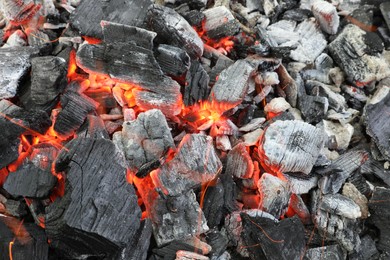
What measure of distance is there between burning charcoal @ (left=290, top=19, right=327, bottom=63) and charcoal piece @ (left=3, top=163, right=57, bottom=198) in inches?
94.3

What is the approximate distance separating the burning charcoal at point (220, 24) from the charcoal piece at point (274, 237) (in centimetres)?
171

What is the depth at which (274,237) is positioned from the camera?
10.2 ft

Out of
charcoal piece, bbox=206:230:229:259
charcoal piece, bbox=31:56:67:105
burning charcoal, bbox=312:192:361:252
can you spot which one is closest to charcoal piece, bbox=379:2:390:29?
burning charcoal, bbox=312:192:361:252

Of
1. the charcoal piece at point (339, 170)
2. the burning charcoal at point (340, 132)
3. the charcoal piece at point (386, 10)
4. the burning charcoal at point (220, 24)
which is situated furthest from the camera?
the charcoal piece at point (386, 10)

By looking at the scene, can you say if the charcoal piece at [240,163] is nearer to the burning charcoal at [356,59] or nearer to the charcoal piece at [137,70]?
the charcoal piece at [137,70]

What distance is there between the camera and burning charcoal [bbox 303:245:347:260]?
3269mm

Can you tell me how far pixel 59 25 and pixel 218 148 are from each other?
177cm

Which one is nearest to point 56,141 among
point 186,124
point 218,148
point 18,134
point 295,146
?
point 18,134

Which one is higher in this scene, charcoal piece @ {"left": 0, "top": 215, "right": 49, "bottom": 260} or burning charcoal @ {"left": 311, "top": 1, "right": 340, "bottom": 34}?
burning charcoal @ {"left": 311, "top": 1, "right": 340, "bottom": 34}

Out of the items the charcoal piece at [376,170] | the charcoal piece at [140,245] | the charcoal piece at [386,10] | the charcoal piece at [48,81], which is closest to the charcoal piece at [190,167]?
the charcoal piece at [140,245]

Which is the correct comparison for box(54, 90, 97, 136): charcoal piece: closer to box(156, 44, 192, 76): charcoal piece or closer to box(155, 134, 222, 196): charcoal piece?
box(156, 44, 192, 76): charcoal piece

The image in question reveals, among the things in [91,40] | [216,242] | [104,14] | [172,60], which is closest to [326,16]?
[172,60]

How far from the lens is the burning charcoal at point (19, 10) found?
12.8 ft

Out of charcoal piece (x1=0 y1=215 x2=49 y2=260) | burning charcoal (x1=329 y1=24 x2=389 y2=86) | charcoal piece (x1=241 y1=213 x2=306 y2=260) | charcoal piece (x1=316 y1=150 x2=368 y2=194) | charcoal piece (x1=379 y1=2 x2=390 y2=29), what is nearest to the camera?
charcoal piece (x1=0 y1=215 x2=49 y2=260)
